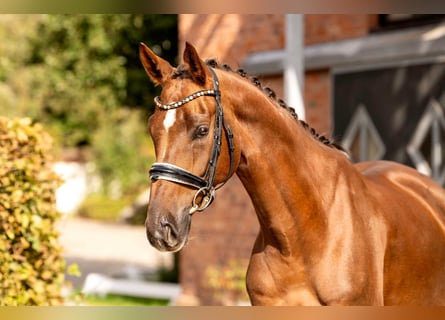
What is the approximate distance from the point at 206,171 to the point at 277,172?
17.7 inches

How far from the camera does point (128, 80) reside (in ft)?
41.0

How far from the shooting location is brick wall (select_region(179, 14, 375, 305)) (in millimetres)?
8219

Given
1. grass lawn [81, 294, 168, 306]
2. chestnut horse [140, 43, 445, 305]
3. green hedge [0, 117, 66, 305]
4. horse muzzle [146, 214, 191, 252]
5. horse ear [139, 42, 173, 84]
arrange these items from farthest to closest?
grass lawn [81, 294, 168, 306]
green hedge [0, 117, 66, 305]
horse ear [139, 42, 173, 84]
chestnut horse [140, 43, 445, 305]
horse muzzle [146, 214, 191, 252]

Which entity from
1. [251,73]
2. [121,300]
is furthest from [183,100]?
[121,300]

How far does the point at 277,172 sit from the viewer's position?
3.21 metres

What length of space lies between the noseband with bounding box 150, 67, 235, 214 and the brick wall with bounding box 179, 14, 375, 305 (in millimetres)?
5303

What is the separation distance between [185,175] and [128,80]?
32.6 ft

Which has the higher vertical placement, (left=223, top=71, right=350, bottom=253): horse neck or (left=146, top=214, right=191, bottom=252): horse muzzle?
(left=223, top=71, right=350, bottom=253): horse neck

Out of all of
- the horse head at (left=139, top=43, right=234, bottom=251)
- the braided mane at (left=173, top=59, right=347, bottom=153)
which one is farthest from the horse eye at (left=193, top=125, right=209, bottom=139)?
the braided mane at (left=173, top=59, right=347, bottom=153)

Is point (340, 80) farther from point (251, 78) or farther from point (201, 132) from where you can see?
point (201, 132)

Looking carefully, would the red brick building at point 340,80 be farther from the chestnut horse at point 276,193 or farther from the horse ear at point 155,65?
the horse ear at point 155,65

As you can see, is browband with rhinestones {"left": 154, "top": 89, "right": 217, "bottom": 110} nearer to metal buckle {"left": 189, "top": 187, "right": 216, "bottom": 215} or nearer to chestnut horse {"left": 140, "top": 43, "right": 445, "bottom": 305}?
chestnut horse {"left": 140, "top": 43, "right": 445, "bottom": 305}
